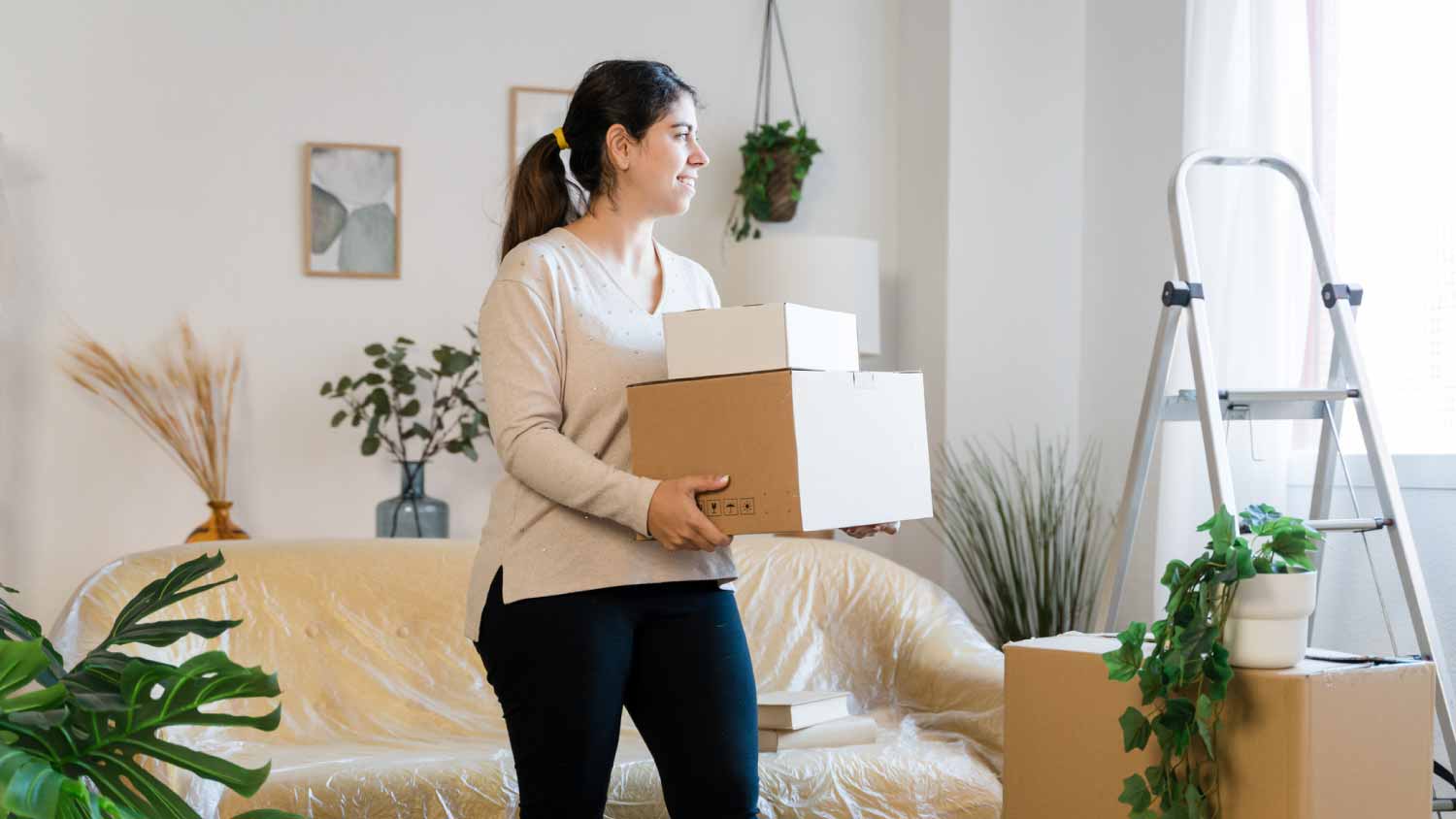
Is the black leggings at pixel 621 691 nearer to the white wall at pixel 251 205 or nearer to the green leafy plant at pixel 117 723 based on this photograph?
the green leafy plant at pixel 117 723

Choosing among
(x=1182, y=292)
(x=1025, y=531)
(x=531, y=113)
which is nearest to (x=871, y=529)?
(x=1182, y=292)

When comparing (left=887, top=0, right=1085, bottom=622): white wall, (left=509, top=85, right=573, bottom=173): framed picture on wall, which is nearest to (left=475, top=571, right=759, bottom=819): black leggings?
(left=887, top=0, right=1085, bottom=622): white wall

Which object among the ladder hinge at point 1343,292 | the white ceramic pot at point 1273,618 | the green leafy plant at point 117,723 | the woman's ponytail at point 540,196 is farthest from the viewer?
the ladder hinge at point 1343,292

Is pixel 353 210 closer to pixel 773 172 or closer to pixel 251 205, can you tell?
pixel 251 205

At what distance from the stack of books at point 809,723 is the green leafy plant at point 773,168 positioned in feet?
5.32

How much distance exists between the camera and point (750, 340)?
4.87 feet

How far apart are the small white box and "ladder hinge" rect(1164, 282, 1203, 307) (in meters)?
0.86

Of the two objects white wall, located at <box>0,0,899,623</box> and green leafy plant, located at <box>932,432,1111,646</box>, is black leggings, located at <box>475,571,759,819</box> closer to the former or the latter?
green leafy plant, located at <box>932,432,1111,646</box>

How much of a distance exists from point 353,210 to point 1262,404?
7.93 feet

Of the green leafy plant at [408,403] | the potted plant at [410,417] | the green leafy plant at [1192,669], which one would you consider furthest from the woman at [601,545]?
the potted plant at [410,417]

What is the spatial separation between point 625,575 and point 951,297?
7.62 ft

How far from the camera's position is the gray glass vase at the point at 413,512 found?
3406 millimetres

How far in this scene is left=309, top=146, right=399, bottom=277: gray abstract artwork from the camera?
3.68 metres

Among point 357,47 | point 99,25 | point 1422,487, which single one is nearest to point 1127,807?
point 1422,487
